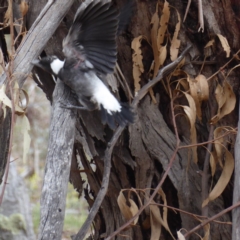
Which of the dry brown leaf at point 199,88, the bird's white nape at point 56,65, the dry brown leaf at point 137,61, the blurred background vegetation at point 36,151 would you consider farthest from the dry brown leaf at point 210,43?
the blurred background vegetation at point 36,151

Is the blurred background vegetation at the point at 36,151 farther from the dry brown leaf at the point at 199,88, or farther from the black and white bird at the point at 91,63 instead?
the black and white bird at the point at 91,63

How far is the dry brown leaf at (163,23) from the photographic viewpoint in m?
1.91

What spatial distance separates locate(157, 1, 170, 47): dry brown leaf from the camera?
191cm

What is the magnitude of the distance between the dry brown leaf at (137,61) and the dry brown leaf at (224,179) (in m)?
0.40

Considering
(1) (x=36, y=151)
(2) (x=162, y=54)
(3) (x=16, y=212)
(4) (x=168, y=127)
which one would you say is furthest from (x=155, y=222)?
(1) (x=36, y=151)

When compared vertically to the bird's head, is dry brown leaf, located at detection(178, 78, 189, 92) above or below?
below

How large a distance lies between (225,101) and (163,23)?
0.34 m

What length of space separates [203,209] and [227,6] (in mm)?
698

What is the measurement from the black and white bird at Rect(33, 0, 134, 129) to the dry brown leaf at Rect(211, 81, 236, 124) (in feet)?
1.12

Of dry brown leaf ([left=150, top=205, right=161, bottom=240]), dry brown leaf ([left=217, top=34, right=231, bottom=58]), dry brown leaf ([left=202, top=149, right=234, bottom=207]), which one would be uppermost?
dry brown leaf ([left=217, top=34, right=231, bottom=58])

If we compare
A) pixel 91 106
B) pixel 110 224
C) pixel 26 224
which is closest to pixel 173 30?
pixel 91 106

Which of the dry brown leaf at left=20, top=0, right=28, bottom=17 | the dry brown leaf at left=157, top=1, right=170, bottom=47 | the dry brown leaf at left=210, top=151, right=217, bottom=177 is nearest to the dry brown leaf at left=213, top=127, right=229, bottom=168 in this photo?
the dry brown leaf at left=210, top=151, right=217, bottom=177

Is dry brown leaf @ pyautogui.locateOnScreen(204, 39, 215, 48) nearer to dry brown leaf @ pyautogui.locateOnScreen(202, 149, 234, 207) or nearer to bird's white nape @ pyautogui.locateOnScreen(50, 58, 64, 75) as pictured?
dry brown leaf @ pyautogui.locateOnScreen(202, 149, 234, 207)

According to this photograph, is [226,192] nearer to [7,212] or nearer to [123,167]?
[123,167]
